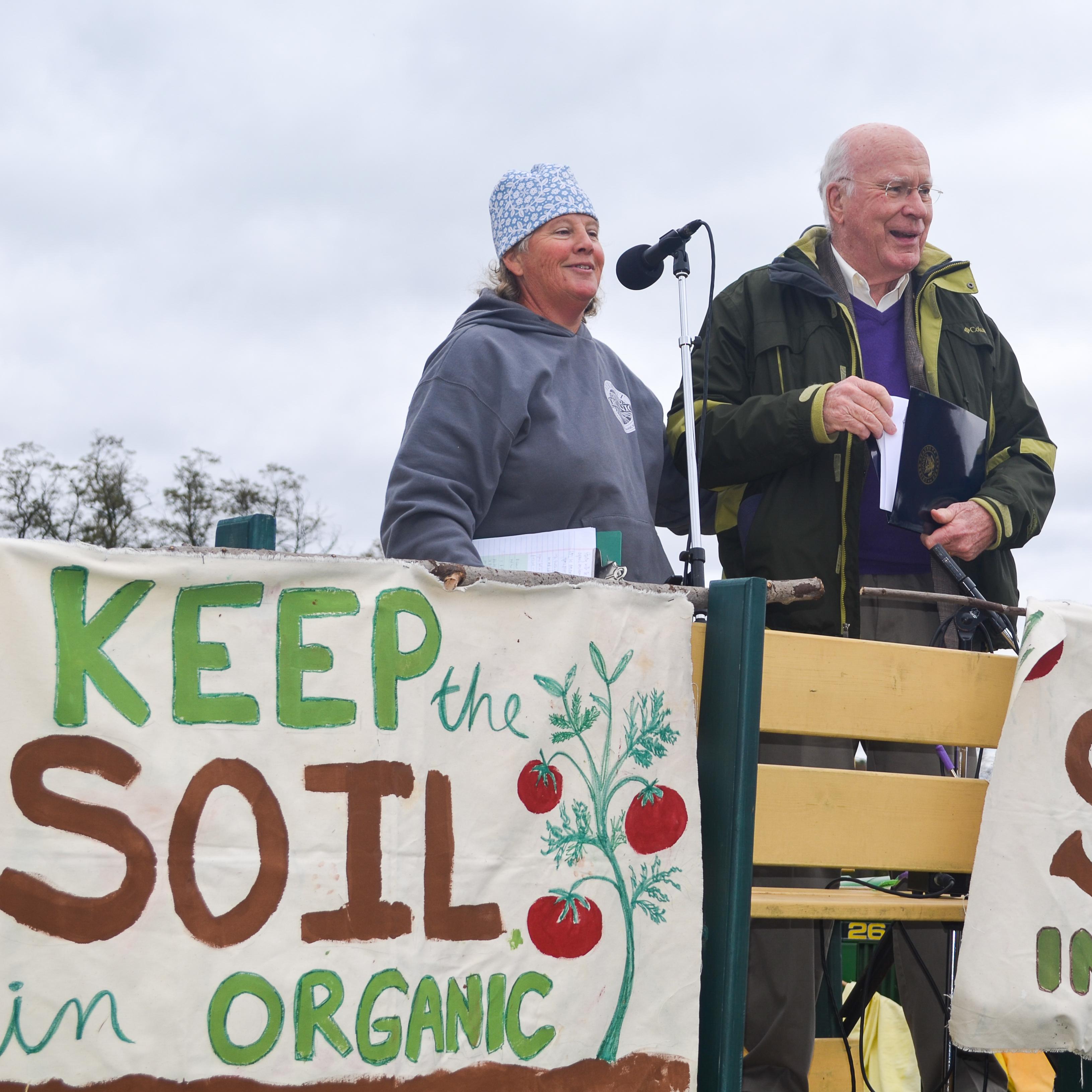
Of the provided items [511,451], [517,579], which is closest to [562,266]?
[511,451]

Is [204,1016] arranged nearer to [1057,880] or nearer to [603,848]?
[603,848]

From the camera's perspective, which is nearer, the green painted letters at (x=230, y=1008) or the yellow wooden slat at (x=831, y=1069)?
the green painted letters at (x=230, y=1008)

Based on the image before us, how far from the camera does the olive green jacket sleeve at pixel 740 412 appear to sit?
2.75 metres

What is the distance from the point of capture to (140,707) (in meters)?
1.66

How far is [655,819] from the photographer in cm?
191

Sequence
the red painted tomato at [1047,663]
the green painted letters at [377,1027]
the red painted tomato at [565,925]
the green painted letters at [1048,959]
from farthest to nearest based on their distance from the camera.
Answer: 1. the red painted tomato at [1047,663]
2. the green painted letters at [1048,959]
3. the red painted tomato at [565,925]
4. the green painted letters at [377,1027]

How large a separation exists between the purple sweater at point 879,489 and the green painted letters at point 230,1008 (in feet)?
5.80

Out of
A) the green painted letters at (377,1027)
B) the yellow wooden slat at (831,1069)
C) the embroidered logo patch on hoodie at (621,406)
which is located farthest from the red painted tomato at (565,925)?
the yellow wooden slat at (831,1069)

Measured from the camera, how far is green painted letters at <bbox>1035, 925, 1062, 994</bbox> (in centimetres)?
214

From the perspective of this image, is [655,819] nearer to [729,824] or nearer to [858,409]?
[729,824]

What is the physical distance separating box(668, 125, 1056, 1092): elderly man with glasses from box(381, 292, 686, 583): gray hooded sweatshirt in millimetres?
247

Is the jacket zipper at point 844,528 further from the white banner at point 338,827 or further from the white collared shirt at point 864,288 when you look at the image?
the white banner at point 338,827

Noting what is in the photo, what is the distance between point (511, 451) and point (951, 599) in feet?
3.23

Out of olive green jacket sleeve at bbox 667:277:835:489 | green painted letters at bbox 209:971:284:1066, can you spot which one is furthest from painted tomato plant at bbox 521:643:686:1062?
olive green jacket sleeve at bbox 667:277:835:489
